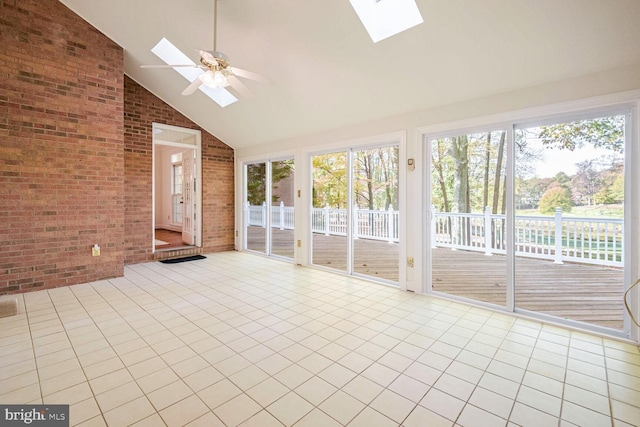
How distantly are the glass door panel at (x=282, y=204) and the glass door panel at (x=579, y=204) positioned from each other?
378cm

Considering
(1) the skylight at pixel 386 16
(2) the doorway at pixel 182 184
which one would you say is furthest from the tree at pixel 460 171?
(2) the doorway at pixel 182 184

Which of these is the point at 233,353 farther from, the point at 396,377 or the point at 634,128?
the point at 634,128

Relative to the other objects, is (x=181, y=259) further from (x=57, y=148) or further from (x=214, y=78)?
(x=214, y=78)

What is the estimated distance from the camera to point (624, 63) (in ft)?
8.11

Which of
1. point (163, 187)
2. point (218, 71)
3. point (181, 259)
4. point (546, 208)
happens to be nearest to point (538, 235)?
point (546, 208)

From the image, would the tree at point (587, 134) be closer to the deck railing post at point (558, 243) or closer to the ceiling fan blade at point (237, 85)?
the deck railing post at point (558, 243)

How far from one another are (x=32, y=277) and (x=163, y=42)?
12.4 feet

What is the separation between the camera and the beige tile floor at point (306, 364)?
5.56 feet

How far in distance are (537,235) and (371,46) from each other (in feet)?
13.0

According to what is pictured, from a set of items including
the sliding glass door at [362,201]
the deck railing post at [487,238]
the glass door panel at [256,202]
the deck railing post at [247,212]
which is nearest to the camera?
the sliding glass door at [362,201]

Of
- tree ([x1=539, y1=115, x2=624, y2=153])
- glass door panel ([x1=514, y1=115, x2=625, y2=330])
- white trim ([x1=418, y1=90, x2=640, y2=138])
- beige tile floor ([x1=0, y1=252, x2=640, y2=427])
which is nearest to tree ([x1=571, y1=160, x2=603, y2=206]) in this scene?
glass door panel ([x1=514, y1=115, x2=625, y2=330])

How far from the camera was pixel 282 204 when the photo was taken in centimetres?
745

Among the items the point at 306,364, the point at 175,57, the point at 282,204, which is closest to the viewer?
the point at 306,364

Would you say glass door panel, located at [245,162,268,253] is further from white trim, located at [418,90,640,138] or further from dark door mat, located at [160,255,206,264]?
white trim, located at [418,90,640,138]
